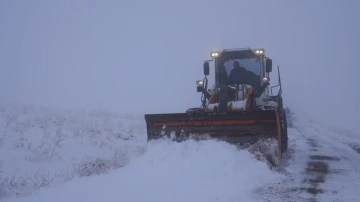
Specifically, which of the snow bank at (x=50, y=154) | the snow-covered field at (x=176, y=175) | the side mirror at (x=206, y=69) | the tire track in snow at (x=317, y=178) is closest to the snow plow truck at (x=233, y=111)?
the side mirror at (x=206, y=69)

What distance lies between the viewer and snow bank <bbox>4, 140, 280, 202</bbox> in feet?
16.2

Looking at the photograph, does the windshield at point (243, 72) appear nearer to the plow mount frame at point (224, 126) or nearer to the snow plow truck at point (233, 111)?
the snow plow truck at point (233, 111)

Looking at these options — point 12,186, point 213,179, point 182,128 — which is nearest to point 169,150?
point 182,128

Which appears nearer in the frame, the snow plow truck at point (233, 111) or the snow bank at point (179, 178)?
the snow bank at point (179, 178)

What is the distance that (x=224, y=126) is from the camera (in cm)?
761

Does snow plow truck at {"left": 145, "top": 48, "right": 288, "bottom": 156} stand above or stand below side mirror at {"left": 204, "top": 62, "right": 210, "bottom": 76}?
below

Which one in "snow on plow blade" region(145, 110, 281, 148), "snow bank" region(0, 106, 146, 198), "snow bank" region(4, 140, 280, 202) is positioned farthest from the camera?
"snow on plow blade" region(145, 110, 281, 148)

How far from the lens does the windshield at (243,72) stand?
1014 centimetres

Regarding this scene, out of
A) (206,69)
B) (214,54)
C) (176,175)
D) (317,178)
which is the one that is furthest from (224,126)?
(214,54)

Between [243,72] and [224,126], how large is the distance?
3166 mm

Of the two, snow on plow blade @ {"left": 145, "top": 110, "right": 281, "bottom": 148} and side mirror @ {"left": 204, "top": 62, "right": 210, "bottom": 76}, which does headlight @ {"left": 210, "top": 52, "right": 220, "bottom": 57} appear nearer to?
side mirror @ {"left": 204, "top": 62, "right": 210, "bottom": 76}

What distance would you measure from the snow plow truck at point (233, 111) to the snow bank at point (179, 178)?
0.51m

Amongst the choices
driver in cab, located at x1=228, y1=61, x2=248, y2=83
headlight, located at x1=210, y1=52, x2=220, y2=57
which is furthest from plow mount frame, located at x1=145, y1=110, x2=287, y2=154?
headlight, located at x1=210, y1=52, x2=220, y2=57

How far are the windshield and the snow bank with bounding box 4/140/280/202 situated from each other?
11.8 ft
